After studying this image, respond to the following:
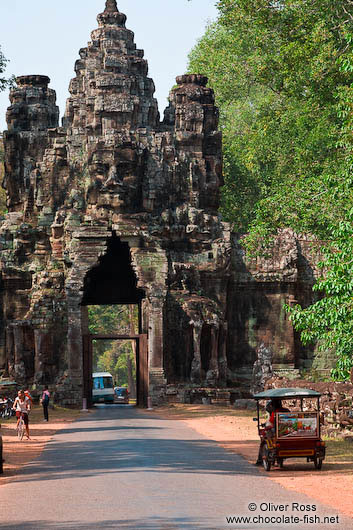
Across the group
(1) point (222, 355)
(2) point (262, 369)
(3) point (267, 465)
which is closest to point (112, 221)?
(1) point (222, 355)

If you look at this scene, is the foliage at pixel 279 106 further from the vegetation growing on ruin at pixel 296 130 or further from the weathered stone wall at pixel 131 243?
the weathered stone wall at pixel 131 243

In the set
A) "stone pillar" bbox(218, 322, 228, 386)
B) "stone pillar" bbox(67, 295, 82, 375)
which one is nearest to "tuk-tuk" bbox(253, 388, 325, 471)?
"stone pillar" bbox(67, 295, 82, 375)

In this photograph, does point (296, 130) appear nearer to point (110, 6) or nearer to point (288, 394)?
point (110, 6)

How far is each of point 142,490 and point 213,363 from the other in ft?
81.3

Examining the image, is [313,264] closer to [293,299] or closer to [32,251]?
[293,299]

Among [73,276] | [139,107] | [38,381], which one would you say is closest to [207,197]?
[139,107]

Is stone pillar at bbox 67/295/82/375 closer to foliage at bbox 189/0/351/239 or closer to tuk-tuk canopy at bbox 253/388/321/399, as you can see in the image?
foliage at bbox 189/0/351/239

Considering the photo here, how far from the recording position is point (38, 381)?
3853 cm

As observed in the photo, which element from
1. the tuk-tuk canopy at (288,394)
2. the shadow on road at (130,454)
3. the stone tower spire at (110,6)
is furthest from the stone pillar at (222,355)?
the tuk-tuk canopy at (288,394)

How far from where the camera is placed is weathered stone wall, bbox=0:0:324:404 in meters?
38.7

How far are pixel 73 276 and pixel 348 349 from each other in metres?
19.1

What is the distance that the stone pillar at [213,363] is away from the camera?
3869 centimetres

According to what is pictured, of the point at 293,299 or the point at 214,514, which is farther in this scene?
the point at 293,299

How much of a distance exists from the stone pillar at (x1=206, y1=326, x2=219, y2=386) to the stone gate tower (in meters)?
0.05
